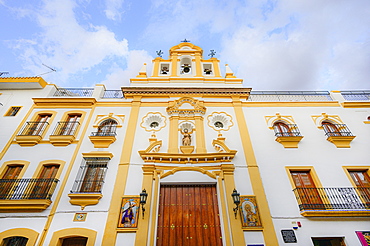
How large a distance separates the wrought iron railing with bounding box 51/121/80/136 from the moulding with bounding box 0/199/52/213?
3.70 metres

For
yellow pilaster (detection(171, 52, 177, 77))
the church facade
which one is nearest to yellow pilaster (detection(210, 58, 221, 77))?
the church facade

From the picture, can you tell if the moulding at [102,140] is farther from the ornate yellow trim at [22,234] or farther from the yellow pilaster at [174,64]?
the yellow pilaster at [174,64]

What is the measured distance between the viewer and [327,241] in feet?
25.3

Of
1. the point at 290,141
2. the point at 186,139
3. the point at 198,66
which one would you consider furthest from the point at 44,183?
the point at 290,141

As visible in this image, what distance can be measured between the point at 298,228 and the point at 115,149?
29.4 feet

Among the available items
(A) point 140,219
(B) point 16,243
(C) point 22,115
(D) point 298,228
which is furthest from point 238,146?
(C) point 22,115

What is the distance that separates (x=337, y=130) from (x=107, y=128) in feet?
43.4

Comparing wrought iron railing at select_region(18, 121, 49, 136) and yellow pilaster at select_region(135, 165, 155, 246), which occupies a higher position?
wrought iron railing at select_region(18, 121, 49, 136)

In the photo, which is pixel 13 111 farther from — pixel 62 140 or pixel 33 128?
pixel 62 140

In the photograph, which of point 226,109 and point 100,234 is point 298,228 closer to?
point 226,109

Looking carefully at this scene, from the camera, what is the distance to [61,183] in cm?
867

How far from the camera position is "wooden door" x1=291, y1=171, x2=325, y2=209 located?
26.6 feet

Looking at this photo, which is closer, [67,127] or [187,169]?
[187,169]

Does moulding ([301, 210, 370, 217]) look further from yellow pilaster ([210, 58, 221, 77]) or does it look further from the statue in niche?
yellow pilaster ([210, 58, 221, 77])
